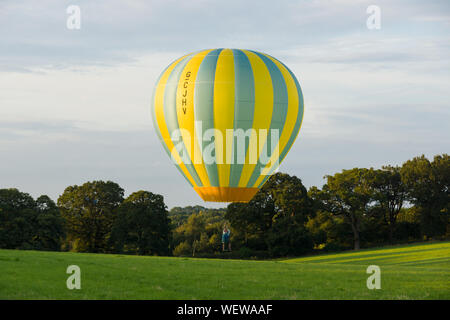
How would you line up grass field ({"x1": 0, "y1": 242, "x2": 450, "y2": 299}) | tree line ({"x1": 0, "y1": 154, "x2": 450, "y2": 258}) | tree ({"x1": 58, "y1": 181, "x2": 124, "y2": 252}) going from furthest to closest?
tree ({"x1": 58, "y1": 181, "x2": 124, "y2": 252}), tree line ({"x1": 0, "y1": 154, "x2": 450, "y2": 258}), grass field ({"x1": 0, "y1": 242, "x2": 450, "y2": 299})

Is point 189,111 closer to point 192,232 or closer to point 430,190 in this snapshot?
A: point 192,232

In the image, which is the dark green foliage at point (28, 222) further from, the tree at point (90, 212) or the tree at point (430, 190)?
the tree at point (430, 190)

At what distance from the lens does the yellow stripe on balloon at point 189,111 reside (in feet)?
97.5

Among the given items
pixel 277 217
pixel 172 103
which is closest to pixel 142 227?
pixel 277 217

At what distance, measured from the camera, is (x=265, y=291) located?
58.2 feet

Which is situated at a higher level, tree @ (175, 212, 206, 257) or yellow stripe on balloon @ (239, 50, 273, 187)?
yellow stripe on balloon @ (239, 50, 273, 187)

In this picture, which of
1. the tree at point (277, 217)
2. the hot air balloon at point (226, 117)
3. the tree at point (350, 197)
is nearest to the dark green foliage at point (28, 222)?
the tree at point (277, 217)

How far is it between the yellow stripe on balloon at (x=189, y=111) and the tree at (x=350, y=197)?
4752cm

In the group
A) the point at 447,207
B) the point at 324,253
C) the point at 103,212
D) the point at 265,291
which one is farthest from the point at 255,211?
the point at 265,291

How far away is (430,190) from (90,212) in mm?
41662

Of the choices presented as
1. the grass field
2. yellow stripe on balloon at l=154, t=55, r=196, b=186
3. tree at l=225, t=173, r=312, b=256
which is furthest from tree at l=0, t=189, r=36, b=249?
the grass field

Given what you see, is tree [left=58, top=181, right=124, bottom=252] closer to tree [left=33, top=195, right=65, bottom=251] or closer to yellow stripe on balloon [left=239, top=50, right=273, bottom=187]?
tree [left=33, top=195, right=65, bottom=251]

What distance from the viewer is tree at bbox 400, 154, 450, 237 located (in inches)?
2965

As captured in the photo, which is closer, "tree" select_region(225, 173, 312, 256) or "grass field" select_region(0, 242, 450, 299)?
"grass field" select_region(0, 242, 450, 299)
